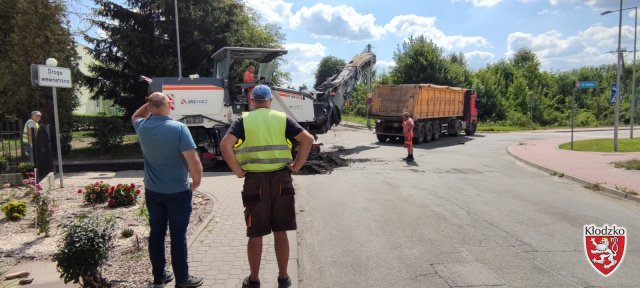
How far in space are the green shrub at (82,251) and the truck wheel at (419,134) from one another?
19.8 metres

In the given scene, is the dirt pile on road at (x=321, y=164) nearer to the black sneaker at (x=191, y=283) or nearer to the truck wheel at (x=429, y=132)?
the black sneaker at (x=191, y=283)

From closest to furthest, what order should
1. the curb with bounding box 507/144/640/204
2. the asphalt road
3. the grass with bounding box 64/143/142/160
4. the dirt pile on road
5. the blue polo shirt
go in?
the blue polo shirt → the asphalt road → the curb with bounding box 507/144/640/204 → the dirt pile on road → the grass with bounding box 64/143/142/160

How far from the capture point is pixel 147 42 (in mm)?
20656

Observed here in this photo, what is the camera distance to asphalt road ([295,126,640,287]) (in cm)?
510

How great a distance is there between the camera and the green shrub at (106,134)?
1762 centimetres

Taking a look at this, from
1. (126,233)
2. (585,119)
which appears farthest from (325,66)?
(126,233)

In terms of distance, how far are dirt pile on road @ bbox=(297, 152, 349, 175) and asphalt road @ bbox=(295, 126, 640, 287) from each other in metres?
0.57

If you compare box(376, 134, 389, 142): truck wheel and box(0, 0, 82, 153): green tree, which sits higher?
box(0, 0, 82, 153): green tree

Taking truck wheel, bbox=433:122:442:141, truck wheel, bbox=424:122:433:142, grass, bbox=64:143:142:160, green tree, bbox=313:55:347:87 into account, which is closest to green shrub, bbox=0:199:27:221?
grass, bbox=64:143:142:160

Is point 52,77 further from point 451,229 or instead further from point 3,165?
point 451,229

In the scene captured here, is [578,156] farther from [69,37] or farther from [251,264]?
[69,37]

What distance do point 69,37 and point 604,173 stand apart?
57.8ft

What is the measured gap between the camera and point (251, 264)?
4.49 meters

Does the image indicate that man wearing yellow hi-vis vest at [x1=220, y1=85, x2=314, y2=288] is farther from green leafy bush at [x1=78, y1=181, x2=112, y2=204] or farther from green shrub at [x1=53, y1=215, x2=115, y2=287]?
green leafy bush at [x1=78, y1=181, x2=112, y2=204]
